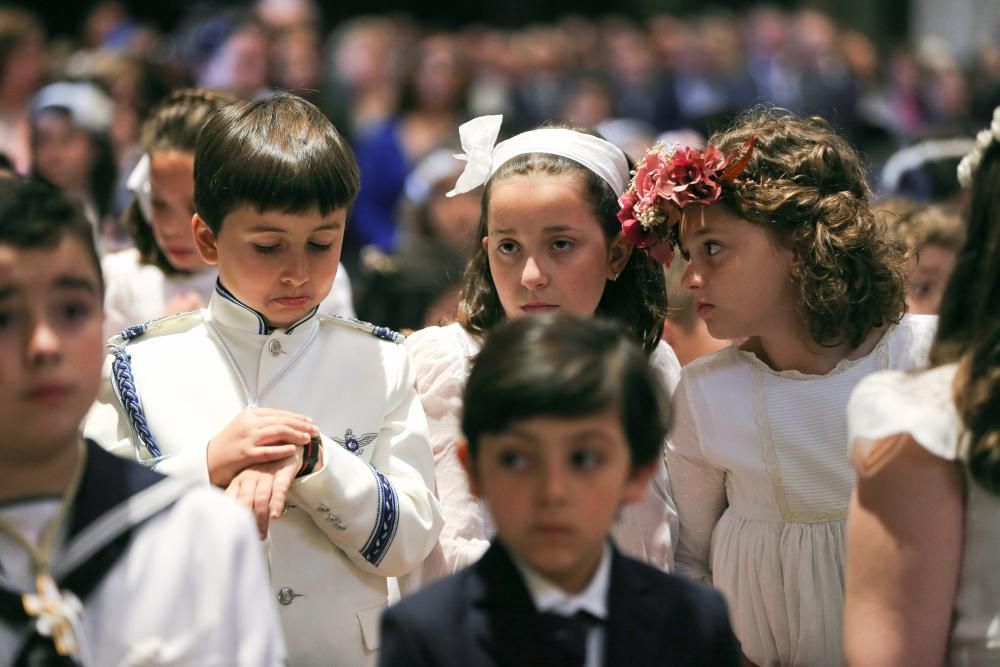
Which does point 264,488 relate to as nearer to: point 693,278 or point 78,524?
point 78,524

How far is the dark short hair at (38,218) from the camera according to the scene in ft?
6.59

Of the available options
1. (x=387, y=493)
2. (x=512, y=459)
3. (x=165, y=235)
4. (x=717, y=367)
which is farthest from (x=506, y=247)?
(x=512, y=459)

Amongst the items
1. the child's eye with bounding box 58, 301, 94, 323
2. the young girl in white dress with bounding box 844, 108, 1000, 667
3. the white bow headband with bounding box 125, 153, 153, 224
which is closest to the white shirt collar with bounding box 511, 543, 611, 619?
the young girl in white dress with bounding box 844, 108, 1000, 667

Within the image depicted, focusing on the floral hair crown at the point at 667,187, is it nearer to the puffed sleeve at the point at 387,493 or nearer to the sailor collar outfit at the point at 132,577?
the puffed sleeve at the point at 387,493

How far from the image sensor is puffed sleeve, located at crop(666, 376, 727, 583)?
3115 millimetres

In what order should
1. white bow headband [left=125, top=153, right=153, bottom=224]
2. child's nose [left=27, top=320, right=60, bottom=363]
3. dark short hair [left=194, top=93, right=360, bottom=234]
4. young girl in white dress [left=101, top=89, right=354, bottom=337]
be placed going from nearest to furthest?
1. child's nose [left=27, top=320, right=60, bottom=363]
2. dark short hair [left=194, top=93, right=360, bottom=234]
3. young girl in white dress [left=101, top=89, right=354, bottom=337]
4. white bow headband [left=125, top=153, right=153, bottom=224]

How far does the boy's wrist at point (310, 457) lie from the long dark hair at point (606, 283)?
77 centimetres

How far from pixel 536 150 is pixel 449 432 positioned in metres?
0.74

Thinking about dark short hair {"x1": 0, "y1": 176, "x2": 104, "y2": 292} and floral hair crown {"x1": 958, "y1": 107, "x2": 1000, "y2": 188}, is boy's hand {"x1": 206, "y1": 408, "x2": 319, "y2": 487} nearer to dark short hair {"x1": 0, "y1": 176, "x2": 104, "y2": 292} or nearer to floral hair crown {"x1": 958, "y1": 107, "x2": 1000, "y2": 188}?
dark short hair {"x1": 0, "y1": 176, "x2": 104, "y2": 292}

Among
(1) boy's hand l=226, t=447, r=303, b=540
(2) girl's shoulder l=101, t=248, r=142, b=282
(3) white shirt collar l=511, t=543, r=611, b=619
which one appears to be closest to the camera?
(3) white shirt collar l=511, t=543, r=611, b=619

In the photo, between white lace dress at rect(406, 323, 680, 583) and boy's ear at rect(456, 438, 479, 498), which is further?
white lace dress at rect(406, 323, 680, 583)

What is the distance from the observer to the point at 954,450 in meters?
2.30

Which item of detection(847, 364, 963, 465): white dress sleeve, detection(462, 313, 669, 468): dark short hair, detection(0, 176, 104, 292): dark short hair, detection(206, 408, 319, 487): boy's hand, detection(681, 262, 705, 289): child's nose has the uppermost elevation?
detection(0, 176, 104, 292): dark short hair

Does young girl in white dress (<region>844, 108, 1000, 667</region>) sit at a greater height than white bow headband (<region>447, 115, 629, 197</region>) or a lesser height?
lesser
